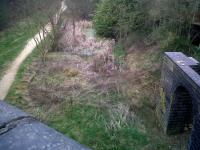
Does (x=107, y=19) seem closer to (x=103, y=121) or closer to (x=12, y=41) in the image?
(x=12, y=41)

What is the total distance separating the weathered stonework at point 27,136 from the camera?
142cm

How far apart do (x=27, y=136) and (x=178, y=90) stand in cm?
889

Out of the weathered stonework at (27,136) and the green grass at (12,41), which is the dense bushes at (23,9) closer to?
the green grass at (12,41)

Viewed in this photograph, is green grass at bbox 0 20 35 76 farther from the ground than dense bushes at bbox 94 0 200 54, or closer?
closer

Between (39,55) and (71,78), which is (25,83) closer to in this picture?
(71,78)

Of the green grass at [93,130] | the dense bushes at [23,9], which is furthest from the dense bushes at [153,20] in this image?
the green grass at [93,130]

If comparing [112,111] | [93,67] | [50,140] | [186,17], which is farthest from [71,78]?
[50,140]

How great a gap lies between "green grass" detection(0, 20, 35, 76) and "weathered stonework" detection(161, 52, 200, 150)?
9.80 metres

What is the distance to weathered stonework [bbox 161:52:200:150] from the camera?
8.94 m

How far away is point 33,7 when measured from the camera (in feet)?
69.3

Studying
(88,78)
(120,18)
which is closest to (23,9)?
(120,18)

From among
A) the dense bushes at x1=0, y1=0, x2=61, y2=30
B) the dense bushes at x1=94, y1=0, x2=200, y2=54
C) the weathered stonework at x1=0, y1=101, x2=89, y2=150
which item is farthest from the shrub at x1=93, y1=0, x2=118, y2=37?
the weathered stonework at x1=0, y1=101, x2=89, y2=150

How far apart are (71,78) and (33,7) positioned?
25.9ft

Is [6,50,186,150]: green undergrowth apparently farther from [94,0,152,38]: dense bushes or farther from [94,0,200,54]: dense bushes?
[94,0,152,38]: dense bushes
